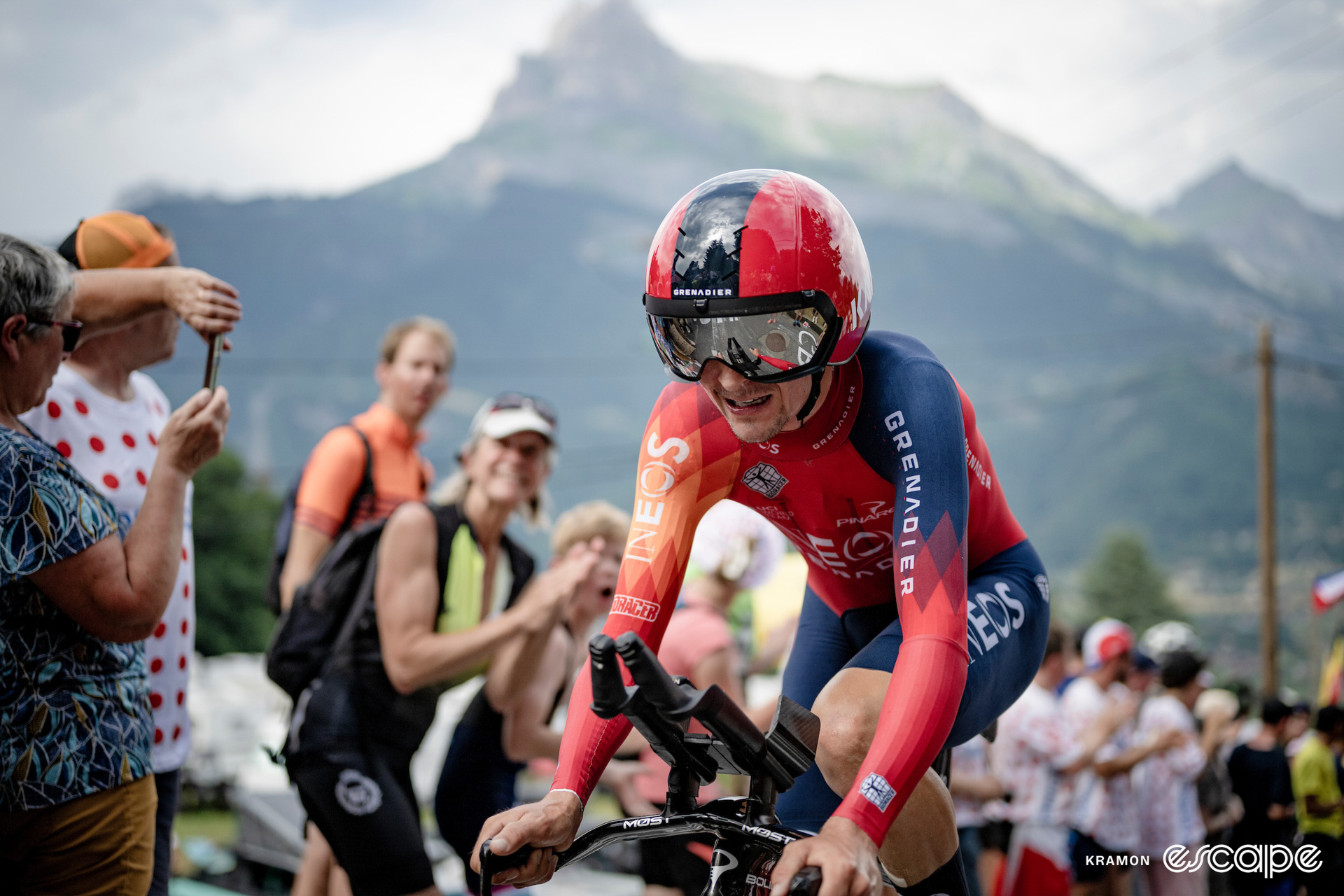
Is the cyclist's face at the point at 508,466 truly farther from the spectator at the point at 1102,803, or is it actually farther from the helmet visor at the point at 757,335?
the spectator at the point at 1102,803

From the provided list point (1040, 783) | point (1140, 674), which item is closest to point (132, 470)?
point (1040, 783)

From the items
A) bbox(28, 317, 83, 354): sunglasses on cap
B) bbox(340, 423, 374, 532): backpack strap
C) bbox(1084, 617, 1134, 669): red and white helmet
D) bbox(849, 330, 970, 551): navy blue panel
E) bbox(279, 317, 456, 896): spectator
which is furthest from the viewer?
bbox(1084, 617, 1134, 669): red and white helmet

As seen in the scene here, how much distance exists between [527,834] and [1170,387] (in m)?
188

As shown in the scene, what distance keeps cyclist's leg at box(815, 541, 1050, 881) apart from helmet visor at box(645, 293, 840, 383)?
0.71m

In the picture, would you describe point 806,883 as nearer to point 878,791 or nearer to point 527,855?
point 878,791

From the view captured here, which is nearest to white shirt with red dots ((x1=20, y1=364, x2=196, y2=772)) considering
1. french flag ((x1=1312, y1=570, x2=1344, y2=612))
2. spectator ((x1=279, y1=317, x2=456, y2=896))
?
spectator ((x1=279, y1=317, x2=456, y2=896))

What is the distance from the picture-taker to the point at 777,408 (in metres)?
2.45

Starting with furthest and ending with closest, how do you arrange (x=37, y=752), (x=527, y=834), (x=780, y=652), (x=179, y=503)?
(x=780, y=652)
(x=179, y=503)
(x=37, y=752)
(x=527, y=834)

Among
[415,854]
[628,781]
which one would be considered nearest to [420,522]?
[415,854]

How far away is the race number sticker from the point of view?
203cm

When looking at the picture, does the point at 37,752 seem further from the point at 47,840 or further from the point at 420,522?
the point at 420,522

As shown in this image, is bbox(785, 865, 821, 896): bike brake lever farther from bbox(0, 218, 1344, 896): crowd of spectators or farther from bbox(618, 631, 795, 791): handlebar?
bbox(0, 218, 1344, 896): crowd of spectators

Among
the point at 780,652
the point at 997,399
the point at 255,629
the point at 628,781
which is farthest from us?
the point at 997,399

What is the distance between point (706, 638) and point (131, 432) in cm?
257
